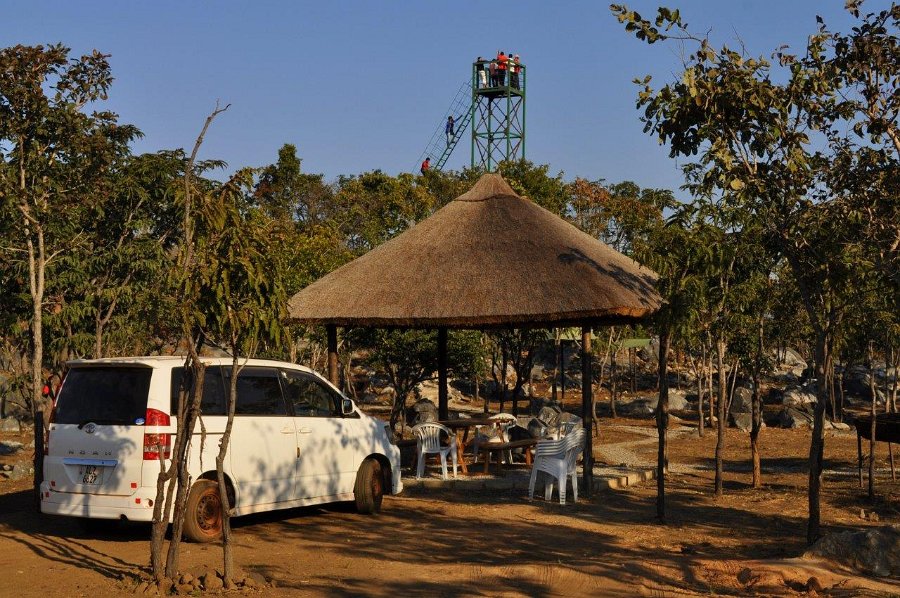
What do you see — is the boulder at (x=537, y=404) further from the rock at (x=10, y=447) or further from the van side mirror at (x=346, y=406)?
the van side mirror at (x=346, y=406)

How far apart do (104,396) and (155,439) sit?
29.6 inches

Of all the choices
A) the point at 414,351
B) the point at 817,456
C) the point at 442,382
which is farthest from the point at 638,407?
the point at 817,456

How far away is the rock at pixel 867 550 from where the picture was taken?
27.3 ft

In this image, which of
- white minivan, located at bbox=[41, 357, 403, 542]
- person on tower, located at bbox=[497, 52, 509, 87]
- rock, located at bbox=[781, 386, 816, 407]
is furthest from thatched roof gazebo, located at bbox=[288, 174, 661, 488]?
person on tower, located at bbox=[497, 52, 509, 87]

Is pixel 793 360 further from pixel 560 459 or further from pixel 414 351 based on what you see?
pixel 560 459

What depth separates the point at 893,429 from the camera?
12.8 meters

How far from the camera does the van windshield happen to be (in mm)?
9461

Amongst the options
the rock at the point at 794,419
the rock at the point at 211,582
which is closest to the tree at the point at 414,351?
the rock at the point at 794,419

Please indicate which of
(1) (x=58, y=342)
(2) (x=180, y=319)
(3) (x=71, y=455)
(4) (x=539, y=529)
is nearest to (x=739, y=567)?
(4) (x=539, y=529)

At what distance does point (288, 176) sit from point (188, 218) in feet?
140

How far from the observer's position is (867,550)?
27.8 feet

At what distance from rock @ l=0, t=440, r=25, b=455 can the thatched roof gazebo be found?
29.4 feet

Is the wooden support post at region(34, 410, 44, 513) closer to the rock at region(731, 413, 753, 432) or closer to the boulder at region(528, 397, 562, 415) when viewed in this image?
the boulder at region(528, 397, 562, 415)

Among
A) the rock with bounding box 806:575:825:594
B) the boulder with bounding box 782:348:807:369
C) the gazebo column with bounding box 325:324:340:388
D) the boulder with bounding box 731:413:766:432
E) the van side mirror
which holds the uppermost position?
the boulder with bounding box 782:348:807:369
